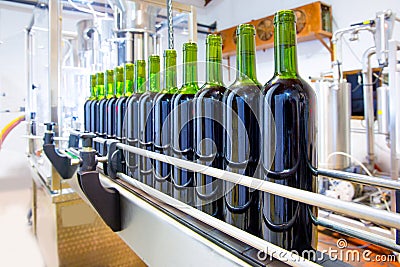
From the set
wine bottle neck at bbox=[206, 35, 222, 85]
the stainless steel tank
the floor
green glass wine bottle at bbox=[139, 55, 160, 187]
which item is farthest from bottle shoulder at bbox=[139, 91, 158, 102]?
the stainless steel tank

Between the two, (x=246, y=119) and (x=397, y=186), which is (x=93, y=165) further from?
(x=397, y=186)

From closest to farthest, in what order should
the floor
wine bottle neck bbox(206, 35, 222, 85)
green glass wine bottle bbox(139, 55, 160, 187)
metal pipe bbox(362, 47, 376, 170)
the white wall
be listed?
wine bottle neck bbox(206, 35, 222, 85) → green glass wine bottle bbox(139, 55, 160, 187) → the floor → metal pipe bbox(362, 47, 376, 170) → the white wall

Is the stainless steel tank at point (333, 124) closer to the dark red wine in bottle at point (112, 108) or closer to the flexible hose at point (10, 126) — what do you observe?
the dark red wine in bottle at point (112, 108)

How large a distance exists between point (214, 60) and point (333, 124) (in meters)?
2.13

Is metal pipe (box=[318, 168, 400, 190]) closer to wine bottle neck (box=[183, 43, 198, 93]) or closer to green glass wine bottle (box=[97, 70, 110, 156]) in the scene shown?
wine bottle neck (box=[183, 43, 198, 93])

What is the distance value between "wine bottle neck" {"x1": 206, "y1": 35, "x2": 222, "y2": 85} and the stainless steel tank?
2.06 m

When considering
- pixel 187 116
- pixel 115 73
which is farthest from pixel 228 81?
pixel 115 73

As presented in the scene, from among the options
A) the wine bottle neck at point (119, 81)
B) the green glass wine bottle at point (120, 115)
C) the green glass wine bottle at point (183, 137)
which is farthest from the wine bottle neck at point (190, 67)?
the wine bottle neck at point (119, 81)

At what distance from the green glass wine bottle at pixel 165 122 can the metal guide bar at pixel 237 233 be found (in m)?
0.02

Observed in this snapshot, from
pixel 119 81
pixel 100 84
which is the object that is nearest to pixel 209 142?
pixel 119 81

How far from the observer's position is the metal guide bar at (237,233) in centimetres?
27

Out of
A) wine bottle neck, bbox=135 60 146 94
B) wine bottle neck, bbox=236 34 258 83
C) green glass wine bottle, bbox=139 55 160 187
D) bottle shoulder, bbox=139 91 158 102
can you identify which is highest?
wine bottle neck, bbox=135 60 146 94

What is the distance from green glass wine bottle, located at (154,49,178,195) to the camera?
1.59 ft

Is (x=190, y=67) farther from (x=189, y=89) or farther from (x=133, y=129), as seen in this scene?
(x=133, y=129)
